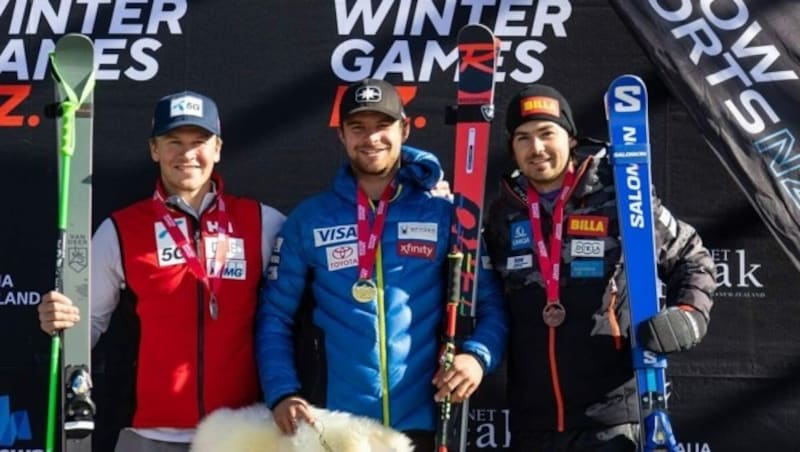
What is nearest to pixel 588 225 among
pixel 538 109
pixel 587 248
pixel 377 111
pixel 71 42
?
pixel 587 248

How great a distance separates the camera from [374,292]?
3.76m

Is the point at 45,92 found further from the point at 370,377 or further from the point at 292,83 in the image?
the point at 370,377

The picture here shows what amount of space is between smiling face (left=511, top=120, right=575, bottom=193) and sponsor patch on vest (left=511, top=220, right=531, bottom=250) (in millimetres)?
122

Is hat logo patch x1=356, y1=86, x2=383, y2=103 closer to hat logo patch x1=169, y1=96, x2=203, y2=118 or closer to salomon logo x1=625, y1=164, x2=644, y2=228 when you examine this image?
hat logo patch x1=169, y1=96, x2=203, y2=118

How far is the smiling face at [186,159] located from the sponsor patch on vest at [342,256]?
469 millimetres

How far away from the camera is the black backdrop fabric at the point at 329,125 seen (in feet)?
15.4

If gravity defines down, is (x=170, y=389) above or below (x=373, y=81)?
below

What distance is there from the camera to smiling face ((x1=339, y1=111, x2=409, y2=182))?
3.83 m

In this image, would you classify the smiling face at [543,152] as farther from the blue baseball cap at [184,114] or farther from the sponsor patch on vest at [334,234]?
the blue baseball cap at [184,114]

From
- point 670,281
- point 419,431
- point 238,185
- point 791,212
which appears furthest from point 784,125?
point 238,185

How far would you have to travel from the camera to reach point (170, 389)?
148 inches

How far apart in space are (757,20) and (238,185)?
2.02 metres

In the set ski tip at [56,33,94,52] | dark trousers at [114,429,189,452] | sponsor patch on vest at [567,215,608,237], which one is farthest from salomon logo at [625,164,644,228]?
ski tip at [56,33,94,52]

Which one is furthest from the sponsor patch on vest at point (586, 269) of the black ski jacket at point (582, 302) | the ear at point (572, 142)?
the ear at point (572, 142)
